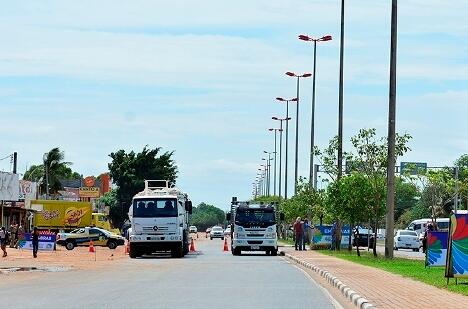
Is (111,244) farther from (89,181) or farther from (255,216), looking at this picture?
(89,181)

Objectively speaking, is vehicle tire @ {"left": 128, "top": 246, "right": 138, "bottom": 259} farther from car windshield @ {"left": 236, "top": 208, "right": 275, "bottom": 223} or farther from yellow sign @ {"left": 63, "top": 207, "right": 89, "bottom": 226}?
yellow sign @ {"left": 63, "top": 207, "right": 89, "bottom": 226}

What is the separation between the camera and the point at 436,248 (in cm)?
3344

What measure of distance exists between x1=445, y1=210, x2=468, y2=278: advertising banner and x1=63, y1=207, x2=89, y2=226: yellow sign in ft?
214

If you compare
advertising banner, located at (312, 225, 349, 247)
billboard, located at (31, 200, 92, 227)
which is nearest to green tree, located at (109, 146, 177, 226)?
billboard, located at (31, 200, 92, 227)

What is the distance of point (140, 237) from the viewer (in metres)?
49.2

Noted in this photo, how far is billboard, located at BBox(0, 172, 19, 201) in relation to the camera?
71.2 m

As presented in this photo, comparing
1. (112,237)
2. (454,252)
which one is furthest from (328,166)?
(454,252)

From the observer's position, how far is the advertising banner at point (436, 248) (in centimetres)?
3269

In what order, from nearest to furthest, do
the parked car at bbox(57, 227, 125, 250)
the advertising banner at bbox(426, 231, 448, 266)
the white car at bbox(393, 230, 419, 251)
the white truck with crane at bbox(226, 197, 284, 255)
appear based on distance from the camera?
the advertising banner at bbox(426, 231, 448, 266) → the white truck with crane at bbox(226, 197, 284, 255) → the parked car at bbox(57, 227, 125, 250) → the white car at bbox(393, 230, 419, 251)

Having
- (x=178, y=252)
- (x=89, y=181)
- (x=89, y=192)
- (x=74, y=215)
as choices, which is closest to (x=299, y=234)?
(x=178, y=252)

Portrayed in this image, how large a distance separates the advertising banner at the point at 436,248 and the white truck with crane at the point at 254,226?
66.6 feet

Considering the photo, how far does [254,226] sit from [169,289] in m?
28.5

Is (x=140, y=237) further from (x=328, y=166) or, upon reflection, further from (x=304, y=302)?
(x=304, y=302)

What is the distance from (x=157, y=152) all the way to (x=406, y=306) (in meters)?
104
